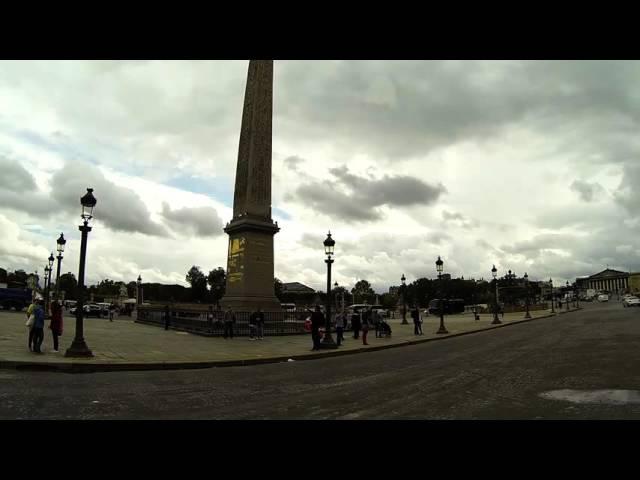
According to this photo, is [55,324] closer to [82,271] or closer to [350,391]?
[82,271]

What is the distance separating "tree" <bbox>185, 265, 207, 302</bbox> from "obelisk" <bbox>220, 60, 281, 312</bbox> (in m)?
91.5

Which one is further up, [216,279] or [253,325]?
[216,279]

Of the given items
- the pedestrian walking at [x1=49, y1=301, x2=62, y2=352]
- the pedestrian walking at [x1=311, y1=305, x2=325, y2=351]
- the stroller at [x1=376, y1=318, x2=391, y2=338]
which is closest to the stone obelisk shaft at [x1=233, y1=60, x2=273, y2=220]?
the stroller at [x1=376, y1=318, x2=391, y2=338]

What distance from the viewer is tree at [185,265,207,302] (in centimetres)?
12838

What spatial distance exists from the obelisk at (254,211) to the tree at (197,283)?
3602 inches

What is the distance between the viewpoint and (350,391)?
9.57m

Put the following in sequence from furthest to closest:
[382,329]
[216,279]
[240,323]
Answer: [216,279]
[382,329]
[240,323]

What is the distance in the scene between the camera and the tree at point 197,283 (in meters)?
128

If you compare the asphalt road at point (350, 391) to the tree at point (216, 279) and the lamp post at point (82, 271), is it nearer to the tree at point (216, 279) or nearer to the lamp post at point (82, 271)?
the lamp post at point (82, 271)

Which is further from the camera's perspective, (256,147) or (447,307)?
(447,307)

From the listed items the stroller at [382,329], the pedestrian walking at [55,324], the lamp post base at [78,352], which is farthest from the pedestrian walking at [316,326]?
the pedestrian walking at [55,324]

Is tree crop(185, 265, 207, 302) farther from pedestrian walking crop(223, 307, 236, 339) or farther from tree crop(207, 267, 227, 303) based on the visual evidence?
pedestrian walking crop(223, 307, 236, 339)

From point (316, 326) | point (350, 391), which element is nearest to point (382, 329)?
point (316, 326)

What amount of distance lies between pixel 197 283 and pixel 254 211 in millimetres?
115737
